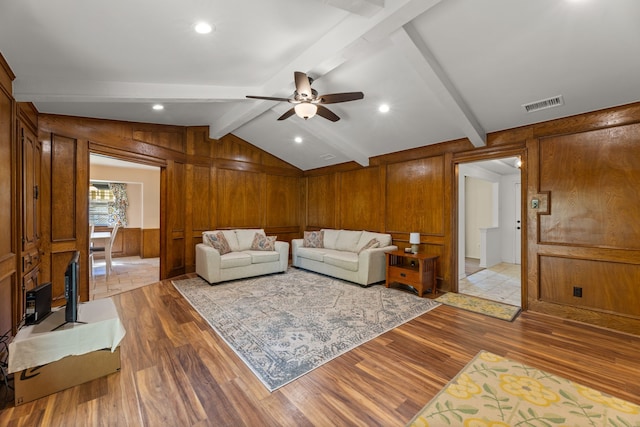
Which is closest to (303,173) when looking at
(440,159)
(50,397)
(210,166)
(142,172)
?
(210,166)

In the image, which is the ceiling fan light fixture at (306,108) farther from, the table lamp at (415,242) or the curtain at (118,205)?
the curtain at (118,205)

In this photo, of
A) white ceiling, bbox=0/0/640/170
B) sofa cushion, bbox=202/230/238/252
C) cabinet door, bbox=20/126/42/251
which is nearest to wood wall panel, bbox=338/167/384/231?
white ceiling, bbox=0/0/640/170

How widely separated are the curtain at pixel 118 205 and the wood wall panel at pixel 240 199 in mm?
3633

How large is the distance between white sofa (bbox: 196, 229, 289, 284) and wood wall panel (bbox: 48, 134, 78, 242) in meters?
1.79

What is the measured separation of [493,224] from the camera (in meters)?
7.17

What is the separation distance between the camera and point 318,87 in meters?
3.58

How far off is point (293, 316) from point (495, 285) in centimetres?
370

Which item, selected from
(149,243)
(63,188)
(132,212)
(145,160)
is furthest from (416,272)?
(132,212)

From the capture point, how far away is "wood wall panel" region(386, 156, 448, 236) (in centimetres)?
461

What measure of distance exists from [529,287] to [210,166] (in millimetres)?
5705

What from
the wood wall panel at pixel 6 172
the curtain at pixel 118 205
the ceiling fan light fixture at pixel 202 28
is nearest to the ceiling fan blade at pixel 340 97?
the ceiling fan light fixture at pixel 202 28

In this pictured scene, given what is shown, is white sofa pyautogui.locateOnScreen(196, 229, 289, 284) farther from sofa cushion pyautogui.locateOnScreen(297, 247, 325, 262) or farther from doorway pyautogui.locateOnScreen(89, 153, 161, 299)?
doorway pyautogui.locateOnScreen(89, 153, 161, 299)

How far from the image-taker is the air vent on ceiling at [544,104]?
304 cm

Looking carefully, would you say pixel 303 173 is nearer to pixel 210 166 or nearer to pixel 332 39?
pixel 210 166
